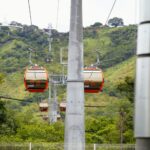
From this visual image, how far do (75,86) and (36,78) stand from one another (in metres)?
11.2

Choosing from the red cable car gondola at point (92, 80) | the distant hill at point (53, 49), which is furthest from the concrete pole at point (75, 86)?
the distant hill at point (53, 49)

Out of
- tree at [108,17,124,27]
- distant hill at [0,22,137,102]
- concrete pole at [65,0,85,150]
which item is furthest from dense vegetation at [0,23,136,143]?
concrete pole at [65,0,85,150]

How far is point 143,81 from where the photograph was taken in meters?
4.11

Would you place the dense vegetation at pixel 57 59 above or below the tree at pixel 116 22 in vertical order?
below

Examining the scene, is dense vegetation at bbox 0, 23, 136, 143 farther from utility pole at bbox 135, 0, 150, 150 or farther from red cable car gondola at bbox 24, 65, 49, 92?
utility pole at bbox 135, 0, 150, 150

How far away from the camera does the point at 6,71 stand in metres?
96.4

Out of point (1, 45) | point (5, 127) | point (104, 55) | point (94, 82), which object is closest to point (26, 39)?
point (1, 45)

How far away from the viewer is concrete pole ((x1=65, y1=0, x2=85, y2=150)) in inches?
400

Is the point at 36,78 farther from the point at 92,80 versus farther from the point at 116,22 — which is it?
the point at 116,22

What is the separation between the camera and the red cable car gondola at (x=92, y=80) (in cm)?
1808

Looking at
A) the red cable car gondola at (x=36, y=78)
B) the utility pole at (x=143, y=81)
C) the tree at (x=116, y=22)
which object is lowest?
the utility pole at (x=143, y=81)

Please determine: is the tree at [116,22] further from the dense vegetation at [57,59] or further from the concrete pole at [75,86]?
the concrete pole at [75,86]

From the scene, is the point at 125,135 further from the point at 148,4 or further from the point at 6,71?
the point at 6,71

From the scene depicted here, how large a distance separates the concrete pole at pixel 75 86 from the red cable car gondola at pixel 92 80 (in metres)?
6.78
